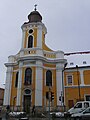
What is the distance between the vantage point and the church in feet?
116

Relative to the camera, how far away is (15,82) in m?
38.3

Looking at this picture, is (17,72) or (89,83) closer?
(89,83)

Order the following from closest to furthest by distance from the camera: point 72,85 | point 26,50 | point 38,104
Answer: point 38,104, point 72,85, point 26,50

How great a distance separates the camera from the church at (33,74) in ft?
116

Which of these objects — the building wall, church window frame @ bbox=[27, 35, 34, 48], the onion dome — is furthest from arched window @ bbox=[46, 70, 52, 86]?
the onion dome

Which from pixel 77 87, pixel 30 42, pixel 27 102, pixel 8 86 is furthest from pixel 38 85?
pixel 30 42

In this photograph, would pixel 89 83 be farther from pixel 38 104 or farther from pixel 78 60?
pixel 38 104

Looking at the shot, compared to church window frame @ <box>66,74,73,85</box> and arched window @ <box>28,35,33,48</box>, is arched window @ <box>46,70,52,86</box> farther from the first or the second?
arched window @ <box>28,35,33,48</box>

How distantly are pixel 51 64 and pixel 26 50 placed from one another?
5.68 meters

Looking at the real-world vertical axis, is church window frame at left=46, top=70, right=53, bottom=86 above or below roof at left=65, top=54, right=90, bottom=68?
below

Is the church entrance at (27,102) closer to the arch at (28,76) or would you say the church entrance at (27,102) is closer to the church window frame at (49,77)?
the arch at (28,76)

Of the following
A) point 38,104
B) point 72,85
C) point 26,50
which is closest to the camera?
point 38,104

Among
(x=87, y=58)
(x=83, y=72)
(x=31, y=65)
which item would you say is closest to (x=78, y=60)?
(x=87, y=58)

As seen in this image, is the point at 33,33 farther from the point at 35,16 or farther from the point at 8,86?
the point at 8,86
